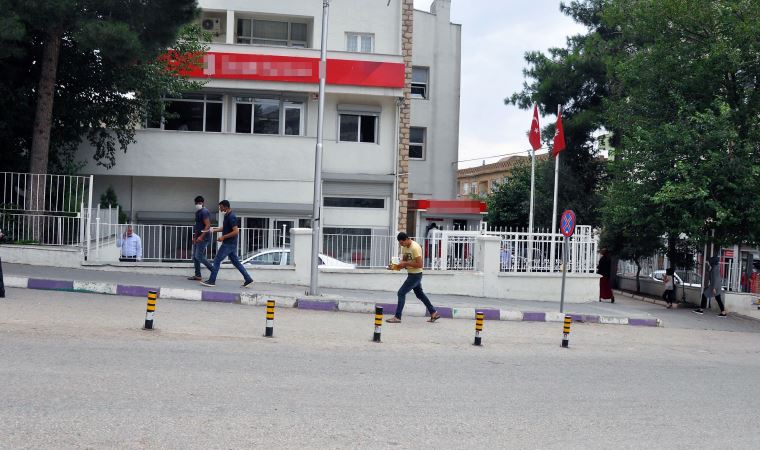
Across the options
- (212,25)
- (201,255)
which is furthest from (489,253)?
(212,25)

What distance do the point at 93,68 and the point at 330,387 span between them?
15.9 m

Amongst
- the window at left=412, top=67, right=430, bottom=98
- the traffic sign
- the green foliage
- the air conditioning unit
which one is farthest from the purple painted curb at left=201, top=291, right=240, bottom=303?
the window at left=412, top=67, right=430, bottom=98

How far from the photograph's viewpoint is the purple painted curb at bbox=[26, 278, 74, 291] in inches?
596

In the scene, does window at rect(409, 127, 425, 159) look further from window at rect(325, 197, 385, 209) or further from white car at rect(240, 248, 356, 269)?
white car at rect(240, 248, 356, 269)

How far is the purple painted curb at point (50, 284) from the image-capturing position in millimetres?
15133

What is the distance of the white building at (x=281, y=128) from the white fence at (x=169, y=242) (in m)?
6.59

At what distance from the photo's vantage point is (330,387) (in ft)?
27.4

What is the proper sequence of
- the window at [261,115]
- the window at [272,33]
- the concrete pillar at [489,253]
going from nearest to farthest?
the concrete pillar at [489,253]
the window at [261,115]
the window at [272,33]

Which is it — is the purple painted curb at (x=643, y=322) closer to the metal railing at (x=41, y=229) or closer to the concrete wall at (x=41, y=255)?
the concrete wall at (x=41, y=255)

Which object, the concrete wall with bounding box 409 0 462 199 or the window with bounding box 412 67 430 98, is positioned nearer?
the concrete wall with bounding box 409 0 462 199

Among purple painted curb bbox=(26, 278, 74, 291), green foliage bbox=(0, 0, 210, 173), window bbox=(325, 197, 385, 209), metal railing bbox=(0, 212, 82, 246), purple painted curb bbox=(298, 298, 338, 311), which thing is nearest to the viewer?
purple painted curb bbox=(26, 278, 74, 291)

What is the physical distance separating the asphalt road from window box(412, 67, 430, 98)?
83.2 ft

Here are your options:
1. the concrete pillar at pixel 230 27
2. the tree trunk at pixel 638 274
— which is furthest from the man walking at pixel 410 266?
the tree trunk at pixel 638 274

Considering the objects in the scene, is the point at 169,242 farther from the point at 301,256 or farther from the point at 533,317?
the point at 533,317
